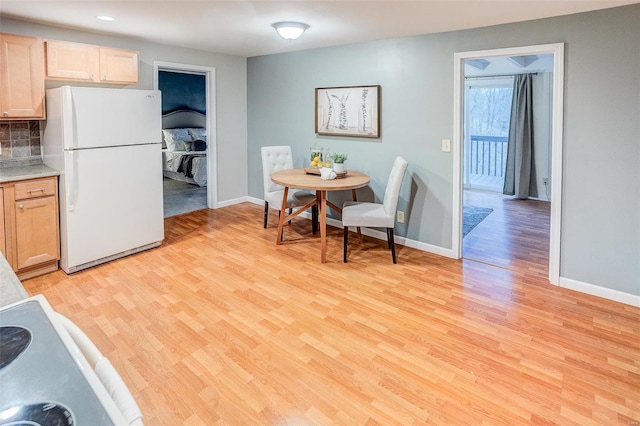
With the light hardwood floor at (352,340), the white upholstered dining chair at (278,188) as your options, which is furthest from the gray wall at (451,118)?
the light hardwood floor at (352,340)

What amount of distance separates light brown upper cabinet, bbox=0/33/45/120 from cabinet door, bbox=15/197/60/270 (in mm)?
755

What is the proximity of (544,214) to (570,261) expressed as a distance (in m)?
2.76

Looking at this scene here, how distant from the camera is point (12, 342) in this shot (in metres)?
0.85

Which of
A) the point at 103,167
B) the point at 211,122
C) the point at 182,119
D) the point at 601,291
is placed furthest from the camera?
the point at 182,119

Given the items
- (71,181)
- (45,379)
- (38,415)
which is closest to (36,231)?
(71,181)

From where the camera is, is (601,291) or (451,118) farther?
(451,118)

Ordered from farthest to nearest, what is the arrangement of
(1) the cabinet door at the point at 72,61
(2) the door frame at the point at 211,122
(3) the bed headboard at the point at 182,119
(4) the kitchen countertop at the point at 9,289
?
(3) the bed headboard at the point at 182,119 < (2) the door frame at the point at 211,122 < (1) the cabinet door at the point at 72,61 < (4) the kitchen countertop at the point at 9,289

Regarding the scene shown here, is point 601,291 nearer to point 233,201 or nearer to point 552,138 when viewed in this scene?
point 552,138

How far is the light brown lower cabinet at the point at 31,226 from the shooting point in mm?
3229

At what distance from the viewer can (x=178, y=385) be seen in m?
2.12

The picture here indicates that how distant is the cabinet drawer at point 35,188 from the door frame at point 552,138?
3.67m

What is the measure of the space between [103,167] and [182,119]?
409 cm

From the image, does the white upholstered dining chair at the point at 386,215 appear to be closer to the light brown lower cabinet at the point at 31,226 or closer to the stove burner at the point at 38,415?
the light brown lower cabinet at the point at 31,226

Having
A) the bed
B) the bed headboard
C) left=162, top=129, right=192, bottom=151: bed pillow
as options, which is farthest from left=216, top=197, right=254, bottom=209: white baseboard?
left=162, top=129, right=192, bottom=151: bed pillow
